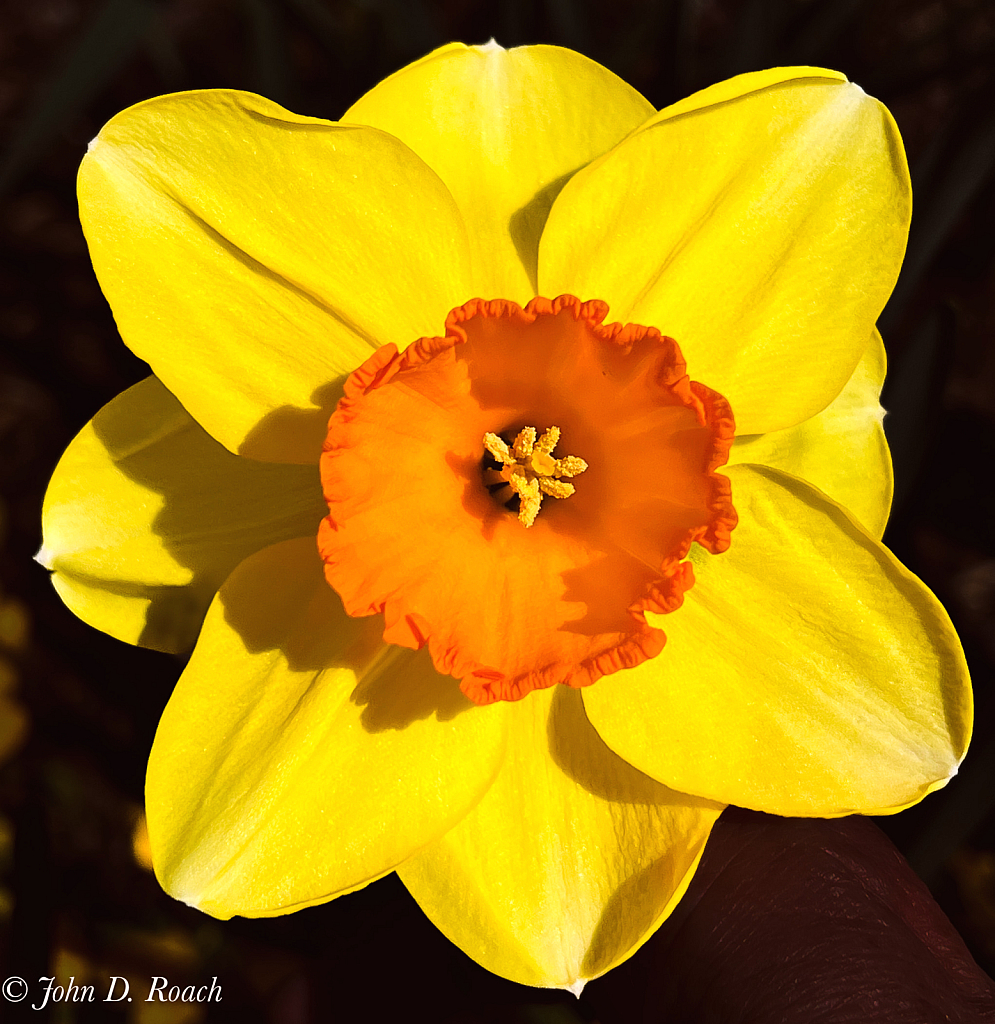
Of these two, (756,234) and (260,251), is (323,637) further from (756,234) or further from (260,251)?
(756,234)

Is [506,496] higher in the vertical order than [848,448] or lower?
lower

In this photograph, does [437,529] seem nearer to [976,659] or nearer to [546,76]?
[546,76]

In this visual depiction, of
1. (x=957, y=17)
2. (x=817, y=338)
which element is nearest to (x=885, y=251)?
(x=817, y=338)

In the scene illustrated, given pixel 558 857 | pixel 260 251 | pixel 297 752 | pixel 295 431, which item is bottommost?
pixel 558 857

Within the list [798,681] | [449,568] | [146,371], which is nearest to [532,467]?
[449,568]

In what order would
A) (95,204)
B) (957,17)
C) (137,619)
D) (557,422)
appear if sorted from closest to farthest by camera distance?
(95,204) < (137,619) < (557,422) < (957,17)

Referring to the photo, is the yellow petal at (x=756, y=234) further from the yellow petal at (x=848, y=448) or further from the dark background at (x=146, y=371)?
the dark background at (x=146, y=371)

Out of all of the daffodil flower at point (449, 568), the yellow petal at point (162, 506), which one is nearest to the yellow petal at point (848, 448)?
the daffodil flower at point (449, 568)
